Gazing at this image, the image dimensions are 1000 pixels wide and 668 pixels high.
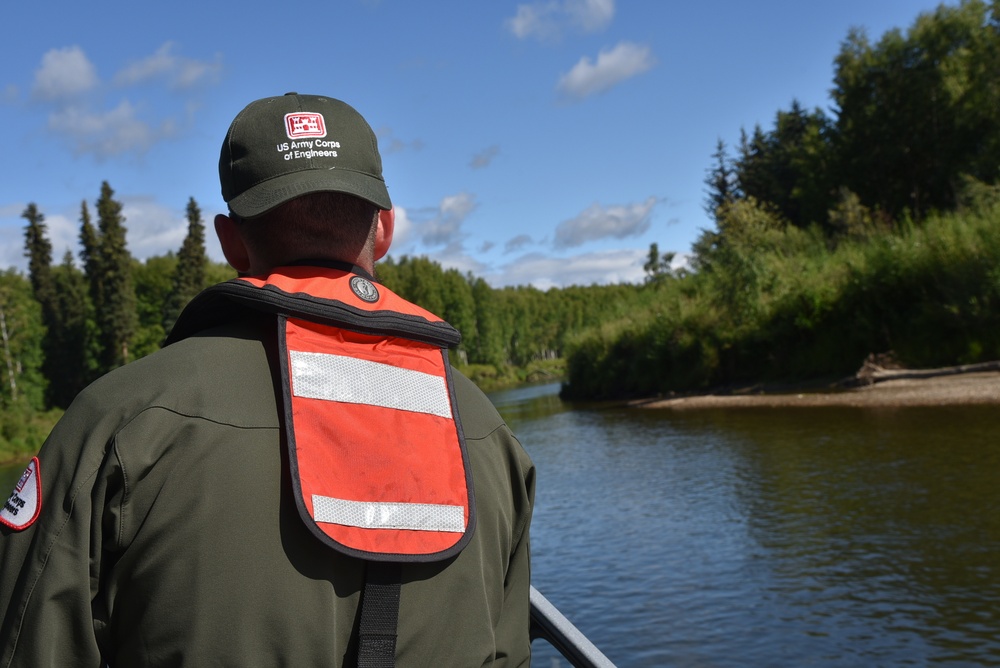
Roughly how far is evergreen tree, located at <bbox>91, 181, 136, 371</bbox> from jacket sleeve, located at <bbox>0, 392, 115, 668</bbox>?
73730mm

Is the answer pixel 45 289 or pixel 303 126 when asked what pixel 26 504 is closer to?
pixel 303 126

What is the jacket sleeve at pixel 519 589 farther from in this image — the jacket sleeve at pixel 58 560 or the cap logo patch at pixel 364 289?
the jacket sleeve at pixel 58 560

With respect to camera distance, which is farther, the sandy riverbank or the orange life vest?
the sandy riverbank

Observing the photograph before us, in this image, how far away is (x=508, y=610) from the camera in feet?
7.33

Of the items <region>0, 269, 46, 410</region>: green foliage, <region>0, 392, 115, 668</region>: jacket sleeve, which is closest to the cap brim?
<region>0, 392, 115, 668</region>: jacket sleeve

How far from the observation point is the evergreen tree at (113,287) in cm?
7056

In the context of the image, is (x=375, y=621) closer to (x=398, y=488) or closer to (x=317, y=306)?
(x=398, y=488)

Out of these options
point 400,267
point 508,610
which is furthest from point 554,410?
point 400,267

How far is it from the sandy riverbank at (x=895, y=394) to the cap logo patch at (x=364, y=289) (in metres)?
23.6

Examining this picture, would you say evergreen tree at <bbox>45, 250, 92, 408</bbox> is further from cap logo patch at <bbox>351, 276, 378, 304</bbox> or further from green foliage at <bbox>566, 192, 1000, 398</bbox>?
cap logo patch at <bbox>351, 276, 378, 304</bbox>

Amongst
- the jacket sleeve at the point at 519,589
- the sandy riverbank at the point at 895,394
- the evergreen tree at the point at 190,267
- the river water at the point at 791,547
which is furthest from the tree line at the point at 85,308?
the jacket sleeve at the point at 519,589

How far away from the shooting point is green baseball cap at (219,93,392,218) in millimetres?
1922

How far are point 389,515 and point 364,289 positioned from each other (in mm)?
467

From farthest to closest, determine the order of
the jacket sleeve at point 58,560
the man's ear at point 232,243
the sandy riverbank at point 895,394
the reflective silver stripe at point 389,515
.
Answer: the sandy riverbank at point 895,394
the man's ear at point 232,243
the reflective silver stripe at point 389,515
the jacket sleeve at point 58,560
